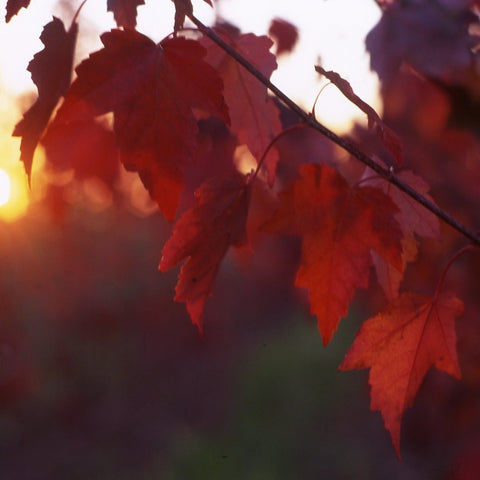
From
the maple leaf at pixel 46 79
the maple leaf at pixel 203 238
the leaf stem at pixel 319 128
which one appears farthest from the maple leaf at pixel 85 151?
the leaf stem at pixel 319 128

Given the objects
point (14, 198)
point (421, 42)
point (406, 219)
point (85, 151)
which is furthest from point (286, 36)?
point (14, 198)

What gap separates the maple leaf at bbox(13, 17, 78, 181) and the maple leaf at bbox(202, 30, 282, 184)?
1.13 feet

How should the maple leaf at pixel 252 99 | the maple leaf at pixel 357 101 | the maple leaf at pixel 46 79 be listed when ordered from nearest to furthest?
the maple leaf at pixel 357 101, the maple leaf at pixel 46 79, the maple leaf at pixel 252 99

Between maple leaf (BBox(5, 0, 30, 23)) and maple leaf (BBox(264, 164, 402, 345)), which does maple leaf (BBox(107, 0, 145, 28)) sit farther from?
maple leaf (BBox(264, 164, 402, 345))

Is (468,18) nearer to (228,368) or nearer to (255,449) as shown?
(255,449)

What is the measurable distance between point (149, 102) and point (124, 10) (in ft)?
0.74

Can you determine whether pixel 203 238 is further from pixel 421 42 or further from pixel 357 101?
pixel 421 42

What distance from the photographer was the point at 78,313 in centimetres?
984

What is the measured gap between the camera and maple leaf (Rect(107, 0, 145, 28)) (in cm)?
111

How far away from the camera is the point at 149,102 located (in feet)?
3.34

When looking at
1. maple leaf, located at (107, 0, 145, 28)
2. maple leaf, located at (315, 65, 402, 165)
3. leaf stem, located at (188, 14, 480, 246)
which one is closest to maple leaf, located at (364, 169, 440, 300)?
leaf stem, located at (188, 14, 480, 246)

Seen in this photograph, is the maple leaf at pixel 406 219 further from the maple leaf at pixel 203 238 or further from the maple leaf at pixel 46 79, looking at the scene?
the maple leaf at pixel 46 79

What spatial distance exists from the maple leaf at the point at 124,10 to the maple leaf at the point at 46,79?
4.2 inches

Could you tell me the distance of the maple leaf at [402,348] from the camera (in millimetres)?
1236
